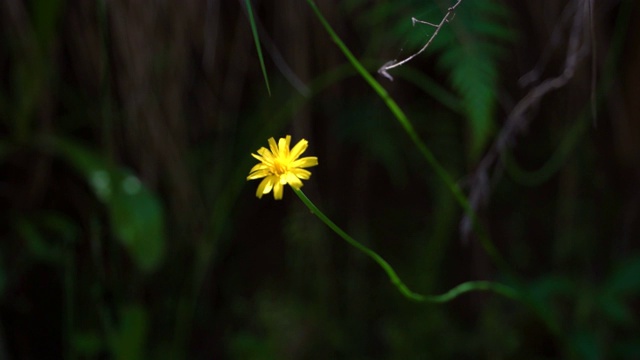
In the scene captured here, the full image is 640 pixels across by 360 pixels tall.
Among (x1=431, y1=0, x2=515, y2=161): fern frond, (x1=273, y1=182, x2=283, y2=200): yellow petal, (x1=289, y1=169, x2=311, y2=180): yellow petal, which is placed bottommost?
(x1=273, y1=182, x2=283, y2=200): yellow petal

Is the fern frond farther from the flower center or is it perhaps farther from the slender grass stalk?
the flower center

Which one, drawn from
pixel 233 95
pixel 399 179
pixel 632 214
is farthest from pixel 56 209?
pixel 632 214

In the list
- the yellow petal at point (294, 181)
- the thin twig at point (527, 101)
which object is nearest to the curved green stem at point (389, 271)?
the yellow petal at point (294, 181)

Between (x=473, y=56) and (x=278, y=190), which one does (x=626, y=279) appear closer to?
(x=473, y=56)

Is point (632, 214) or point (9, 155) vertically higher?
point (9, 155)

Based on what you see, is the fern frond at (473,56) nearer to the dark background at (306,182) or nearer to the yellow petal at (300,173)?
the dark background at (306,182)

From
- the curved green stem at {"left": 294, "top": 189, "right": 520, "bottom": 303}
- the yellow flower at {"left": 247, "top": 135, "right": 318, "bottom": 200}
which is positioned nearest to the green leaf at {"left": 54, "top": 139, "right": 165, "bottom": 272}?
the curved green stem at {"left": 294, "top": 189, "right": 520, "bottom": 303}

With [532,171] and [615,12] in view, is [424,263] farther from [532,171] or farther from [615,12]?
[615,12]
